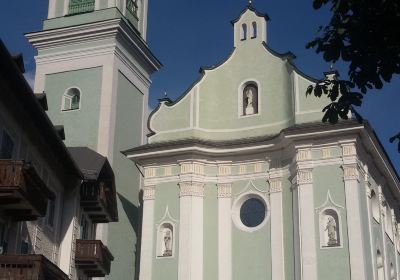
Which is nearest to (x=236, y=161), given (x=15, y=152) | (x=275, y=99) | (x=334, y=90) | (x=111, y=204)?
(x=275, y=99)

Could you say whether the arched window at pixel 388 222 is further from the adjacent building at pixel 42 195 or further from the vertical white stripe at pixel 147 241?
the adjacent building at pixel 42 195

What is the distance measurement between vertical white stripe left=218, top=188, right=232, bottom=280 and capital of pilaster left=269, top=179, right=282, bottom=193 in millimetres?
2025

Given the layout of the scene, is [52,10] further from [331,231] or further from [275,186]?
[331,231]

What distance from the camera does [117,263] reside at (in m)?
32.3

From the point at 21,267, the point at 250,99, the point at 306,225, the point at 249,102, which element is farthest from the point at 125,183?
the point at 21,267

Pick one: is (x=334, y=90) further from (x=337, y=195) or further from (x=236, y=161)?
(x=236, y=161)

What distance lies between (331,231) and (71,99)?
47.7 feet

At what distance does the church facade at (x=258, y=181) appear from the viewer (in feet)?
94.3

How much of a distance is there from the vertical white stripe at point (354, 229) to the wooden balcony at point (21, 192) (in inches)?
550

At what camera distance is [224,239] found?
30.8 metres

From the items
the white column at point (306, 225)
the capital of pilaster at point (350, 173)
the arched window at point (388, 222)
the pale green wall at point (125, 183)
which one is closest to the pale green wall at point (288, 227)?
the white column at point (306, 225)

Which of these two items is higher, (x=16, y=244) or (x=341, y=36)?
(x=341, y=36)

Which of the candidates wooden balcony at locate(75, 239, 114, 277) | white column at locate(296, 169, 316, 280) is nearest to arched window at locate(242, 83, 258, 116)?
white column at locate(296, 169, 316, 280)

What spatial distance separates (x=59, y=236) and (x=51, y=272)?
17.5 feet
